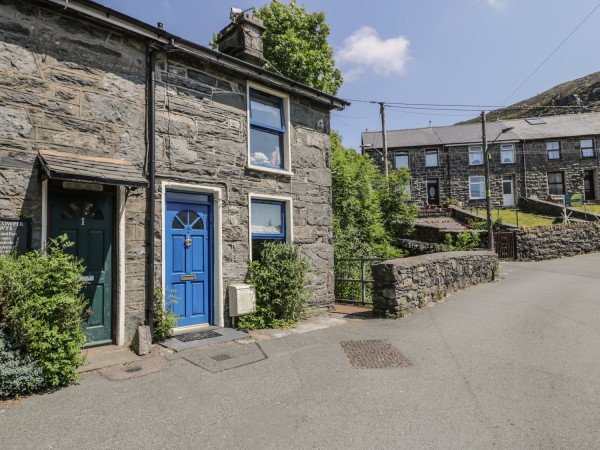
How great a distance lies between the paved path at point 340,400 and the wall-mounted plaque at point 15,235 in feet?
6.18

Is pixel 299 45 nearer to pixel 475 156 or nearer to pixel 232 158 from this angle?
pixel 232 158

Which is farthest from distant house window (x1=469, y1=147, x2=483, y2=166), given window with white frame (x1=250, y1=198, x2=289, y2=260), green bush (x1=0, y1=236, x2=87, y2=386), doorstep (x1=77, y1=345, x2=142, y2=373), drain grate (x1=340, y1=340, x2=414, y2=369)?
green bush (x1=0, y1=236, x2=87, y2=386)

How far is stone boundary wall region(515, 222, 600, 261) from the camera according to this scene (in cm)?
1903

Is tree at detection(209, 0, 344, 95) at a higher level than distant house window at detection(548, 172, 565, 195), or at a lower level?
higher

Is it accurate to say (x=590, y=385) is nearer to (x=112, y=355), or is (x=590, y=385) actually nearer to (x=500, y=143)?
(x=112, y=355)

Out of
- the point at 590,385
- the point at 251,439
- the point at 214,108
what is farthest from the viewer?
the point at 214,108

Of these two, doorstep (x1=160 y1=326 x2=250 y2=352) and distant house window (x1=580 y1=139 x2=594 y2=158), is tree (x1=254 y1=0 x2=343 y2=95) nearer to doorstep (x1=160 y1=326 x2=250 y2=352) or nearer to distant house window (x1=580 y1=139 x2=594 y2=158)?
doorstep (x1=160 y1=326 x2=250 y2=352)

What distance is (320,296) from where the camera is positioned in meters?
8.94

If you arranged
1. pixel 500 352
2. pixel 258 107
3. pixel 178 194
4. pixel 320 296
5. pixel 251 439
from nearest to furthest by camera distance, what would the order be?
pixel 251 439
pixel 500 352
pixel 178 194
pixel 258 107
pixel 320 296

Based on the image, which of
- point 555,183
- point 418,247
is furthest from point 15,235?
point 555,183

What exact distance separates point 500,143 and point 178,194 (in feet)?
102

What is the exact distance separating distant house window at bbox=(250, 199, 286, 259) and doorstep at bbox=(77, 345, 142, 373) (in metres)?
3.08

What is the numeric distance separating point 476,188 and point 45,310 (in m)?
32.1

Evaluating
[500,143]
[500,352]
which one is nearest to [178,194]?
[500,352]
